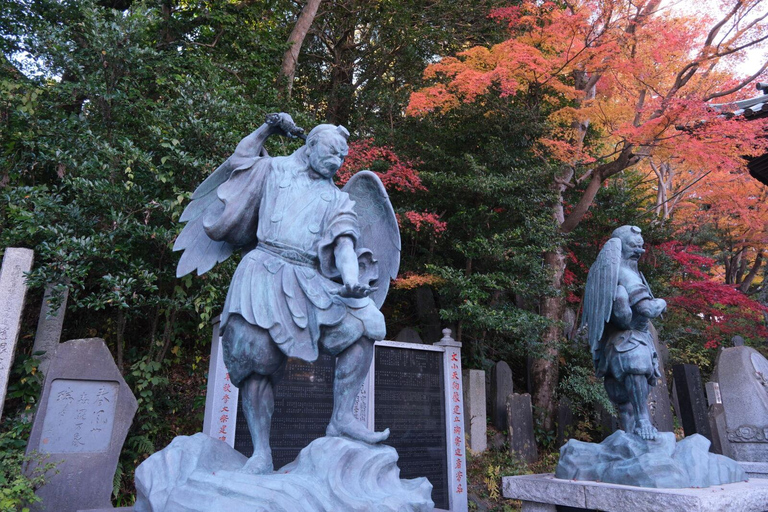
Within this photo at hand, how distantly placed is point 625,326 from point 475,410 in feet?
13.1

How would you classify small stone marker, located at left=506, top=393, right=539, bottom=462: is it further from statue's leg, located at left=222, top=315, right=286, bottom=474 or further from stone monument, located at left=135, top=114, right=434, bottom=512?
statue's leg, located at left=222, top=315, right=286, bottom=474

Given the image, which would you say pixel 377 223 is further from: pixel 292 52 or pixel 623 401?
pixel 292 52

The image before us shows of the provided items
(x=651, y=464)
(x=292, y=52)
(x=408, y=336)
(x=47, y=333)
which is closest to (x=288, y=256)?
(x=651, y=464)

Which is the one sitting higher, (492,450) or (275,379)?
(275,379)

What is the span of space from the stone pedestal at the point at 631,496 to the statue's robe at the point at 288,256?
257cm

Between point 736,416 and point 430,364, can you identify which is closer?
point 430,364

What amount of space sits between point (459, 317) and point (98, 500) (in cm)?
538

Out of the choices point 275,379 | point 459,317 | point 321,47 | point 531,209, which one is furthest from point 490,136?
point 275,379

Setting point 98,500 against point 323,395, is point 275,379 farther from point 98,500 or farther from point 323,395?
point 98,500

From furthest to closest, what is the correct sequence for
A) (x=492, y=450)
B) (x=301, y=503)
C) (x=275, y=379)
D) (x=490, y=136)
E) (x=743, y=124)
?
1. (x=490, y=136)
2. (x=492, y=450)
3. (x=743, y=124)
4. (x=275, y=379)
5. (x=301, y=503)

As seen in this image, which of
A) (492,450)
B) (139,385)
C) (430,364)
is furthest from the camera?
(492,450)

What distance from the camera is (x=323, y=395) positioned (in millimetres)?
5684

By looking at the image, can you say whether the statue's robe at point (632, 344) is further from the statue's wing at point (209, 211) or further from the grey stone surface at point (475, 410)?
the grey stone surface at point (475, 410)

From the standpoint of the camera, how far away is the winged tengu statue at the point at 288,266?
8.73 feet
